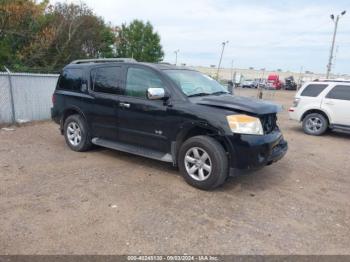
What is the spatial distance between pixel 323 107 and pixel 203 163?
6.53 m

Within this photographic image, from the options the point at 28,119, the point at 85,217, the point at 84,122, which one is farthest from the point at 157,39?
the point at 85,217

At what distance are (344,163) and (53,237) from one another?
5918mm

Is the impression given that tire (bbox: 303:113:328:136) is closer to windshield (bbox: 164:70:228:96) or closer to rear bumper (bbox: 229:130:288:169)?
windshield (bbox: 164:70:228:96)

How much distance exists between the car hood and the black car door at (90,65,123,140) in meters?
1.65

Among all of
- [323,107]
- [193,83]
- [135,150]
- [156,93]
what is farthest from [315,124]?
[156,93]

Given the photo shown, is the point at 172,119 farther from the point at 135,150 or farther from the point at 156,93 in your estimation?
the point at 135,150

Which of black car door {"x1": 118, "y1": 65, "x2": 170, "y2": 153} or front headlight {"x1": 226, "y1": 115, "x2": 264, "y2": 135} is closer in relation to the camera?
front headlight {"x1": 226, "y1": 115, "x2": 264, "y2": 135}

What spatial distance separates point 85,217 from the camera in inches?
154

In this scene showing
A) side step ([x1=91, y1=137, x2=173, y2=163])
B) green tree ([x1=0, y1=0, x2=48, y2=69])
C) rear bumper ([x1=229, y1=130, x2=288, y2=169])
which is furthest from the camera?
green tree ([x1=0, y1=0, x2=48, y2=69])

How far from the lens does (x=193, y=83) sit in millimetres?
5672

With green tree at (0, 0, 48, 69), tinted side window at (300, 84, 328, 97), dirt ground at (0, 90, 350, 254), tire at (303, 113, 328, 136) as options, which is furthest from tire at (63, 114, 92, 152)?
green tree at (0, 0, 48, 69)

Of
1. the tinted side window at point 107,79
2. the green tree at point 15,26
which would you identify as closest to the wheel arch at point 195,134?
the tinted side window at point 107,79

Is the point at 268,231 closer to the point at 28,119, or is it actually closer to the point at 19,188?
the point at 19,188

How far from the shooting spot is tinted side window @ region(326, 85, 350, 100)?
31.3 feet
